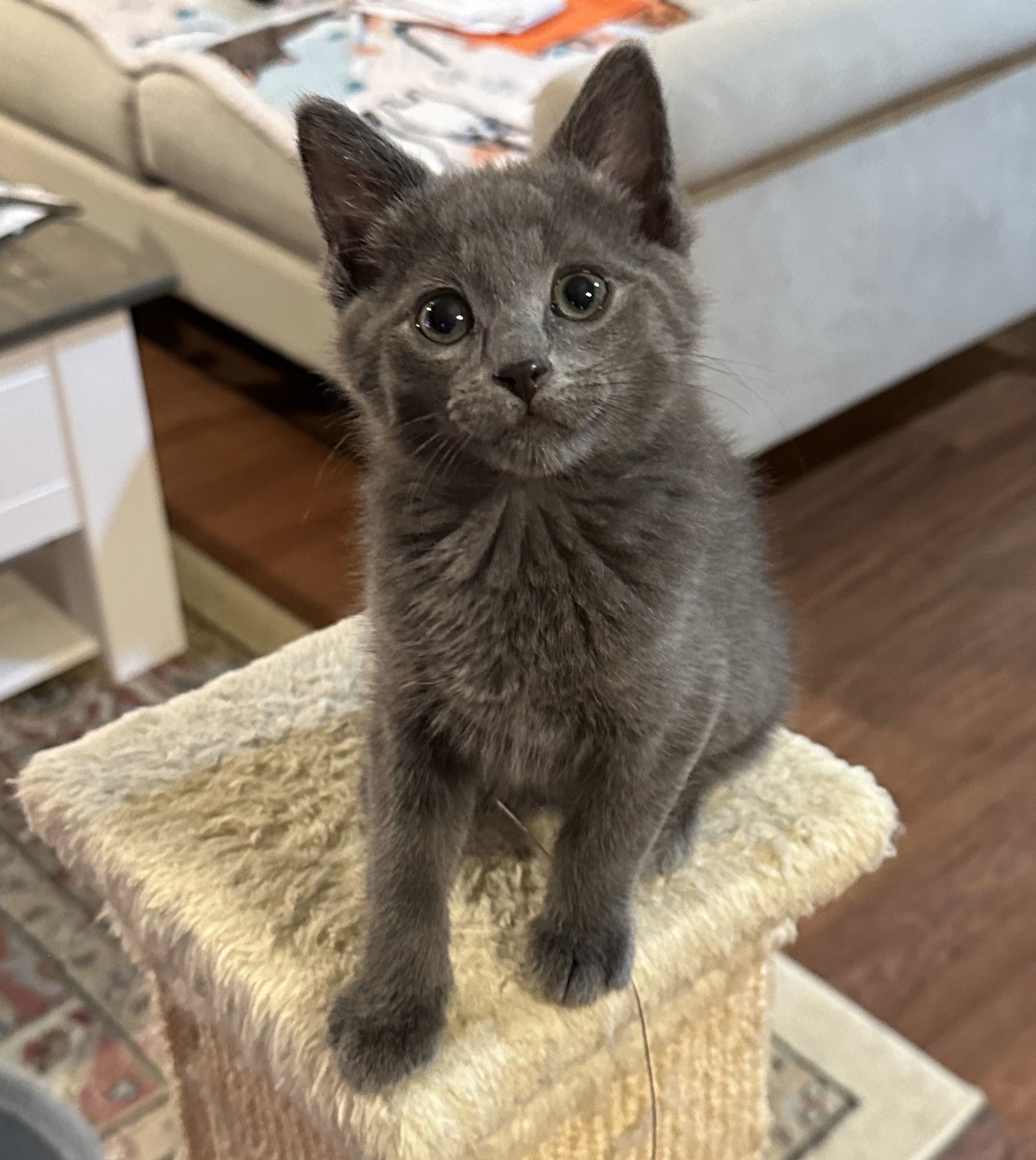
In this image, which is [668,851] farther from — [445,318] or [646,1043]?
[445,318]

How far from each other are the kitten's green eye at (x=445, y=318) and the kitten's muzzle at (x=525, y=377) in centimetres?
6

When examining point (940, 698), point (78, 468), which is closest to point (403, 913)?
point (78, 468)

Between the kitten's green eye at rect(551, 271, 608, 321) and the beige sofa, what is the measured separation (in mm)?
674

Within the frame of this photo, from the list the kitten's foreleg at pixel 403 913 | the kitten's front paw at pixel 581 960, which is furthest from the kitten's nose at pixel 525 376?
the kitten's front paw at pixel 581 960

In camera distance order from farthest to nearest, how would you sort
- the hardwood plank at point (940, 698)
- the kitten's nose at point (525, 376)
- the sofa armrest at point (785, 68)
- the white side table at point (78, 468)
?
1. the white side table at point (78, 468)
2. the sofa armrest at point (785, 68)
3. the hardwood plank at point (940, 698)
4. the kitten's nose at point (525, 376)

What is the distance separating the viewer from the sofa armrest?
1.58 meters

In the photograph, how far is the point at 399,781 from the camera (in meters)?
0.90

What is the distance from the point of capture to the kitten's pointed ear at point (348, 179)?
32.3 inches

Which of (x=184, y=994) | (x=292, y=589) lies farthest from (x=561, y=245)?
(x=292, y=589)

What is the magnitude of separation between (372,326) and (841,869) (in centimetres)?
58

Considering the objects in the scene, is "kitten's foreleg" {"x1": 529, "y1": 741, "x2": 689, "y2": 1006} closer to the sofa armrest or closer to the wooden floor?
the wooden floor

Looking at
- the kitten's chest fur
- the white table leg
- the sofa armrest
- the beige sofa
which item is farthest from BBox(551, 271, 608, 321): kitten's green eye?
the white table leg

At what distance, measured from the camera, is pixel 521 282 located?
775 millimetres

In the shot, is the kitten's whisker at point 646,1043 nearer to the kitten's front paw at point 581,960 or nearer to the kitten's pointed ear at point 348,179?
the kitten's front paw at point 581,960
